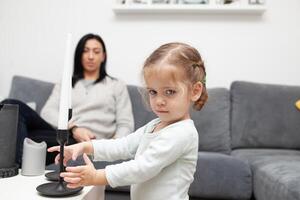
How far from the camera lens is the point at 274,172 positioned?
5.49ft

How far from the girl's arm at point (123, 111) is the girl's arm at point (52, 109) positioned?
0.39 meters

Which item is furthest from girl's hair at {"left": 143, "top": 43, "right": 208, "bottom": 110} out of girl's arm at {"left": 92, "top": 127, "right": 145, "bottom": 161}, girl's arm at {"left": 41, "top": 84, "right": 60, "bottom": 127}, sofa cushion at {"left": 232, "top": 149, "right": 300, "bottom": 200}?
girl's arm at {"left": 41, "top": 84, "right": 60, "bottom": 127}

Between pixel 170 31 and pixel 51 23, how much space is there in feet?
3.05

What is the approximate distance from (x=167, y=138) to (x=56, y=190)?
0.30 meters

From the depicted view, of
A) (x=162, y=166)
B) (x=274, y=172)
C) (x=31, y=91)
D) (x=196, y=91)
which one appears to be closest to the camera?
(x=162, y=166)

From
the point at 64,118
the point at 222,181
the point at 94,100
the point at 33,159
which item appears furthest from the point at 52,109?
the point at 64,118

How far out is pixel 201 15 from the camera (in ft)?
9.00

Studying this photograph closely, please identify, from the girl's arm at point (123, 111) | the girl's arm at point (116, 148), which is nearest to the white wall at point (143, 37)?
the girl's arm at point (123, 111)

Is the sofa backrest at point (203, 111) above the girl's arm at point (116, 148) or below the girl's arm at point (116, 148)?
below

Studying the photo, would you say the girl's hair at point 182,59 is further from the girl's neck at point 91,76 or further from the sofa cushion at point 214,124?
the girl's neck at point 91,76

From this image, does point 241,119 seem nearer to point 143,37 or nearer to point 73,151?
point 143,37

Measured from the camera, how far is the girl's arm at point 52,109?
236 cm

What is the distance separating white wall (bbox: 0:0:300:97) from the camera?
2.72 m

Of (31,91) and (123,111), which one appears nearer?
(123,111)
